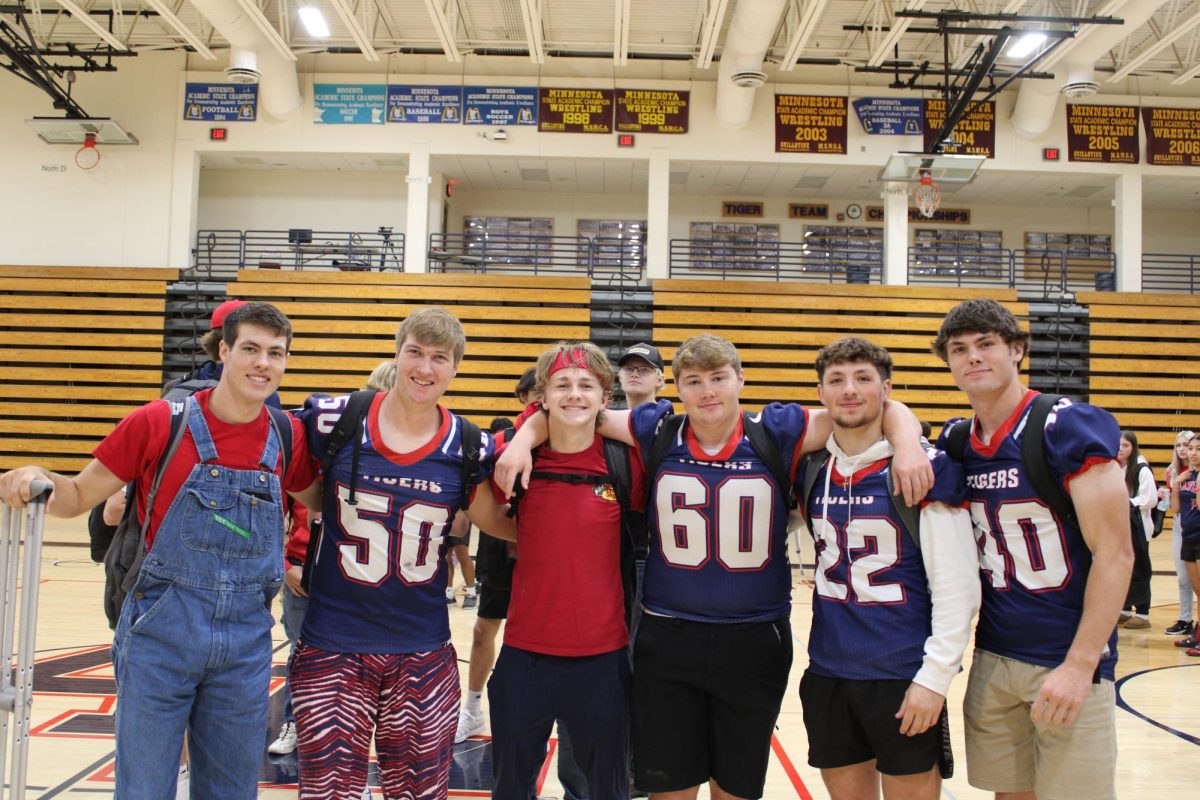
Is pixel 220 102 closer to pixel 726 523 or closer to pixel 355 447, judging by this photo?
pixel 355 447

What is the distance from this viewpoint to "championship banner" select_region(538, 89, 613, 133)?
43.1 feet

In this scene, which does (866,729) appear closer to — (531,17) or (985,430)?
(985,430)

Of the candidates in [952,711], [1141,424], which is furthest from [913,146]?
[952,711]

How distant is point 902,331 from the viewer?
1280 centimetres

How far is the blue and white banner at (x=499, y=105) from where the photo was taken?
13.1 metres

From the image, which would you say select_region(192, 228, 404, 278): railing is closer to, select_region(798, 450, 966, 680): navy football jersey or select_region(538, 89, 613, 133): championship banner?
select_region(538, 89, 613, 133): championship banner

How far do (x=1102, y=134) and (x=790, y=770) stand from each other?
1381cm

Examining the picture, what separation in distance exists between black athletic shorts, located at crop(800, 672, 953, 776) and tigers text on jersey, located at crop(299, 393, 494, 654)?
1116 millimetres

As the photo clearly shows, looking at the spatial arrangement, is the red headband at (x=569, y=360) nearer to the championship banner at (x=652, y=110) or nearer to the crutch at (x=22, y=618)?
the crutch at (x=22, y=618)

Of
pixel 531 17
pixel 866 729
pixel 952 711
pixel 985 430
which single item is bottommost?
pixel 952 711

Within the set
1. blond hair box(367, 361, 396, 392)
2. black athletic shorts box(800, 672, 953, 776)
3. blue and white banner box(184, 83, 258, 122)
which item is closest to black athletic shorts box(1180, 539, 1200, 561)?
black athletic shorts box(800, 672, 953, 776)

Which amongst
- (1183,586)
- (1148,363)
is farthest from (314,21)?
(1148,363)

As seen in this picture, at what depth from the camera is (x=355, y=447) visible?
224cm

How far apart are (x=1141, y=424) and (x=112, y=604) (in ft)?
48.3
